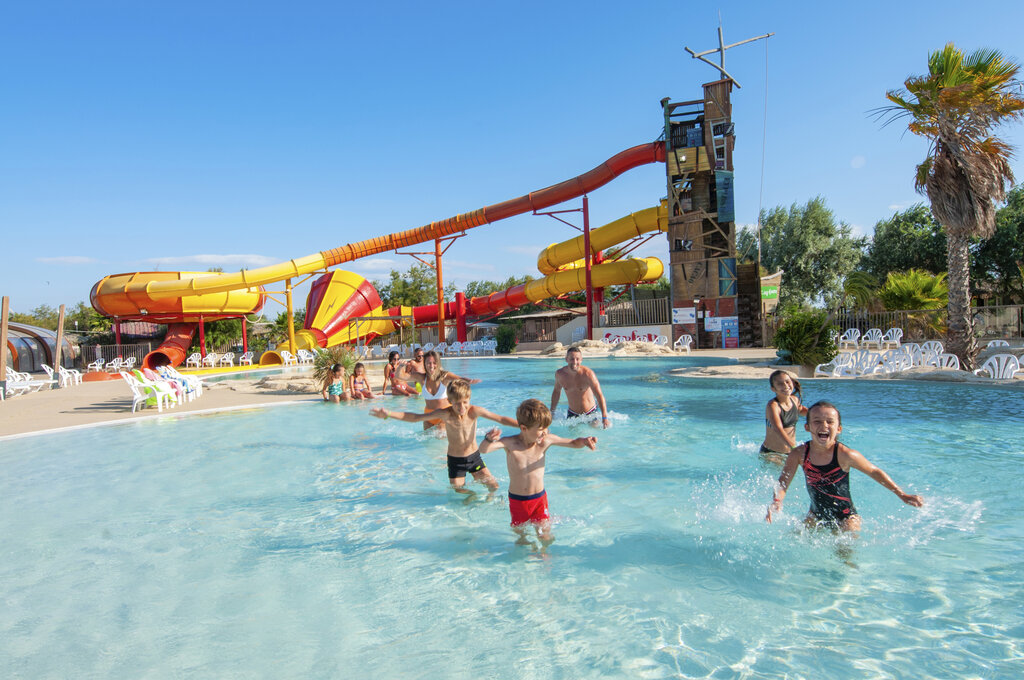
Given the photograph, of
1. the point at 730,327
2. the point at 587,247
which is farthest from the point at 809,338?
the point at 587,247

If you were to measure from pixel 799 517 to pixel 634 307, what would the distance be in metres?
22.8

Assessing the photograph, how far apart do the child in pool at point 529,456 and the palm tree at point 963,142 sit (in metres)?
11.4

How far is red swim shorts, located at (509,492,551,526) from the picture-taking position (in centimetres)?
373

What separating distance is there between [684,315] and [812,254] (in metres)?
14.1

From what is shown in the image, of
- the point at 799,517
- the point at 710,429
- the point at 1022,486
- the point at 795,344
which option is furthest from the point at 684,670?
the point at 795,344

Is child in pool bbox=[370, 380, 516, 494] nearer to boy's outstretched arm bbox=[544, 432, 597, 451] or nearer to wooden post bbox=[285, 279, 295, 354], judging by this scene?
boy's outstretched arm bbox=[544, 432, 597, 451]

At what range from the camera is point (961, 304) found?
451 inches

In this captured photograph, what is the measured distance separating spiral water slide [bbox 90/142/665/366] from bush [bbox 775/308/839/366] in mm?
12674

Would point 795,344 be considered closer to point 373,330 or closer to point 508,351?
point 508,351

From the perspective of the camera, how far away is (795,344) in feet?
41.5

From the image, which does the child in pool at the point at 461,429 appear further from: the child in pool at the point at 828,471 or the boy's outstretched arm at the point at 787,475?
the child in pool at the point at 828,471

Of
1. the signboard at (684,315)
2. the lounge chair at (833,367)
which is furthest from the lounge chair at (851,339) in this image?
the lounge chair at (833,367)

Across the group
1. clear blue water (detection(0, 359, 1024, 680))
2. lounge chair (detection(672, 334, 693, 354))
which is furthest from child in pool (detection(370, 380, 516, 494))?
lounge chair (detection(672, 334, 693, 354))

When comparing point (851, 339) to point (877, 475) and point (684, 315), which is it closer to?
point (684, 315)
